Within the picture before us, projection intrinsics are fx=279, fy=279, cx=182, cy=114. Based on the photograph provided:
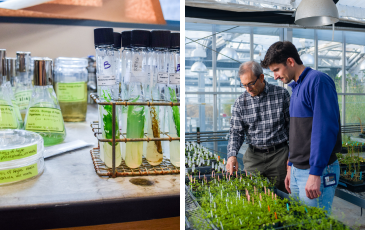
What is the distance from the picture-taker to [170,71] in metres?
0.82

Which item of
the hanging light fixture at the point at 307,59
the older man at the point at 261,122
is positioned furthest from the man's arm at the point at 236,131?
the hanging light fixture at the point at 307,59

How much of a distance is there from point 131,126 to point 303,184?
51 centimetres

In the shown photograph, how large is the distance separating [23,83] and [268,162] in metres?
1.26

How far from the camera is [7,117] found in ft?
3.28

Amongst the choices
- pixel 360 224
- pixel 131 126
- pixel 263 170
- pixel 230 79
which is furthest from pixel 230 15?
pixel 230 79

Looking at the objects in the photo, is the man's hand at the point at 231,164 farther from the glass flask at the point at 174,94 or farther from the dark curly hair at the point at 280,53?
the dark curly hair at the point at 280,53

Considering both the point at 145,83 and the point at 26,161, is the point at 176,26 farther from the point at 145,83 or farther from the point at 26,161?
the point at 26,161

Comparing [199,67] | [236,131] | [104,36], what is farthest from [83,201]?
[199,67]

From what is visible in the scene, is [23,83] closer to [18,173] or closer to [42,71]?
[42,71]

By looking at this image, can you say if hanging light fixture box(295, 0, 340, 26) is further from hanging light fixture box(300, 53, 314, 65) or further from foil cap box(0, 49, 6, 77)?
hanging light fixture box(300, 53, 314, 65)

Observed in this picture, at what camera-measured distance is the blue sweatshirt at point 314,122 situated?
0.64 metres

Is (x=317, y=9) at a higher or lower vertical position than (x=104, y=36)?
higher

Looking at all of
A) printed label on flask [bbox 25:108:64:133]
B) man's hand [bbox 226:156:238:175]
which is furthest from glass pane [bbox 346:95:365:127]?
printed label on flask [bbox 25:108:64:133]

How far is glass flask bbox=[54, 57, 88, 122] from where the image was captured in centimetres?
147
